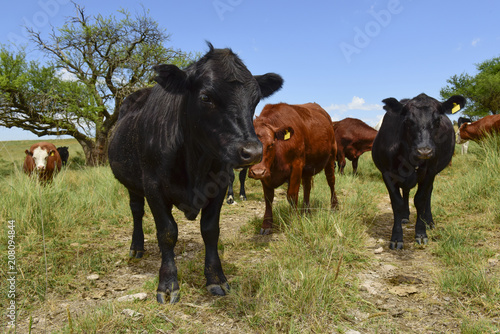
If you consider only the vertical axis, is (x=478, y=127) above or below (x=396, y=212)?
above

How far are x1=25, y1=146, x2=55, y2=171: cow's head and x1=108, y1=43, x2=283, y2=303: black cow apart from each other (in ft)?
24.1

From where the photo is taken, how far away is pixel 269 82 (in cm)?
303

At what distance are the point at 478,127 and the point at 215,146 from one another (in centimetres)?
1378

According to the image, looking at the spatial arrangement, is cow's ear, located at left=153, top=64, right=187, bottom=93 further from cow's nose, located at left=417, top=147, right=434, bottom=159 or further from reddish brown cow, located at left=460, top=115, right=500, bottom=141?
reddish brown cow, located at left=460, top=115, right=500, bottom=141

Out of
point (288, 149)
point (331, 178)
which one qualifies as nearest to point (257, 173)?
point (288, 149)

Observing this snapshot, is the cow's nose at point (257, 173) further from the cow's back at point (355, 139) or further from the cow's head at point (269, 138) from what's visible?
the cow's back at point (355, 139)

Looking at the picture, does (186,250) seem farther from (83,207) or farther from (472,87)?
(472,87)

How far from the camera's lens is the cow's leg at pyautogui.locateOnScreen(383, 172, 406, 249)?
4.16m

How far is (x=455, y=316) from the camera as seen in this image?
2539 mm

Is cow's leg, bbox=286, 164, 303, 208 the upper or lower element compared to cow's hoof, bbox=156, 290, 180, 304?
upper

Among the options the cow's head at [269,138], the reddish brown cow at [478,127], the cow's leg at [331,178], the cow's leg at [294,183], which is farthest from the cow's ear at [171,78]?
the reddish brown cow at [478,127]

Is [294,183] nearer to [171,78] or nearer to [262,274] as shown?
[262,274]

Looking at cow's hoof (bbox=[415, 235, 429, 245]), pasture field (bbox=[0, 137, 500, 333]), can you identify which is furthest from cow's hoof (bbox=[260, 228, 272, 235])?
cow's hoof (bbox=[415, 235, 429, 245])

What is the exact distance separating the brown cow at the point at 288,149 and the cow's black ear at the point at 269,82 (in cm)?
119
